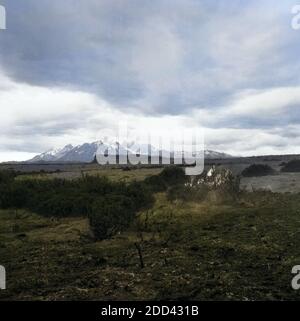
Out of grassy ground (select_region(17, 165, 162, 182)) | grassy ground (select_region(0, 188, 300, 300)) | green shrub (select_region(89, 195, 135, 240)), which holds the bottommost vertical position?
grassy ground (select_region(0, 188, 300, 300))

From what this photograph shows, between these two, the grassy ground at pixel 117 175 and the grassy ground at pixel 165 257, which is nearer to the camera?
the grassy ground at pixel 165 257

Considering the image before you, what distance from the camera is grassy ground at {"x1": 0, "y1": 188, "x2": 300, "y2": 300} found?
12.6m

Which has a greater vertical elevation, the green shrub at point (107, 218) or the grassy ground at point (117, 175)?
the grassy ground at point (117, 175)

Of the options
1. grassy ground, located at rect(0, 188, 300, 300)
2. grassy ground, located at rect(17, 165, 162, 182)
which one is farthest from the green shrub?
grassy ground, located at rect(17, 165, 162, 182)

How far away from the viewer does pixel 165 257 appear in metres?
15.8

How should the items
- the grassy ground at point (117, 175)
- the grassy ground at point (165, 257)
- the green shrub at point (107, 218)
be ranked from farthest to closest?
the grassy ground at point (117, 175) < the green shrub at point (107, 218) < the grassy ground at point (165, 257)

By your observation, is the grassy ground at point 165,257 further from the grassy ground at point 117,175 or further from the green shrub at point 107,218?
the grassy ground at point 117,175

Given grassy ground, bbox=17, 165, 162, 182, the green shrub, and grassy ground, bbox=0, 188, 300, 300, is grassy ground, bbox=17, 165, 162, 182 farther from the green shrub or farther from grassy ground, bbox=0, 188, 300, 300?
grassy ground, bbox=0, 188, 300, 300

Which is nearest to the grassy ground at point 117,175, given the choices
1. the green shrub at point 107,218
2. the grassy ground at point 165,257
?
the green shrub at point 107,218

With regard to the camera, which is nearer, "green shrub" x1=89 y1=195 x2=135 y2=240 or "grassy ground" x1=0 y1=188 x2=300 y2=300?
"grassy ground" x1=0 y1=188 x2=300 y2=300

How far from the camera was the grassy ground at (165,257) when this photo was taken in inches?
494

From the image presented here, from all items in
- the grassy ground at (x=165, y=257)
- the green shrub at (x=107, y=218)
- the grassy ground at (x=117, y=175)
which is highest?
the grassy ground at (x=117, y=175)
